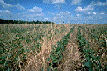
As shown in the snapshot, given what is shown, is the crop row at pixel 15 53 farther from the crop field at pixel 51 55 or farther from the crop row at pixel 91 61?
the crop row at pixel 91 61

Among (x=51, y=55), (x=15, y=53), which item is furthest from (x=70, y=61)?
(x=15, y=53)

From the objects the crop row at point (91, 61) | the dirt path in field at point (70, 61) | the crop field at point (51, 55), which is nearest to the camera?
the crop row at point (91, 61)

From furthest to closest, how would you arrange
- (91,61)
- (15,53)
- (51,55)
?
1. (15,53)
2. (51,55)
3. (91,61)

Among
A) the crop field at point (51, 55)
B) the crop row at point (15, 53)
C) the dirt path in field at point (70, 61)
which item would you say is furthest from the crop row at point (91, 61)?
the crop row at point (15, 53)

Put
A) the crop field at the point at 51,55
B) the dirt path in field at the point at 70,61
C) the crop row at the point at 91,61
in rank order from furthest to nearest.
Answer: the dirt path in field at the point at 70,61, the crop field at the point at 51,55, the crop row at the point at 91,61

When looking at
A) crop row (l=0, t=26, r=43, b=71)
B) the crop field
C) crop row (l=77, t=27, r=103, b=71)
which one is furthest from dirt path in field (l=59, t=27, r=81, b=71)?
Result: crop row (l=0, t=26, r=43, b=71)

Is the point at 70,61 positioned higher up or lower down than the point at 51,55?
lower down

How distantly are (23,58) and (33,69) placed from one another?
93cm

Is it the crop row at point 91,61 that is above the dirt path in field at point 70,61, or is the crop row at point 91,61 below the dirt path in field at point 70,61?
above

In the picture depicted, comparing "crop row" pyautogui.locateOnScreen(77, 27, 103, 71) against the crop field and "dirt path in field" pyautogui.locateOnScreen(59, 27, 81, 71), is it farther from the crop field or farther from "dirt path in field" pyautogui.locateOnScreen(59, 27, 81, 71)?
"dirt path in field" pyautogui.locateOnScreen(59, 27, 81, 71)

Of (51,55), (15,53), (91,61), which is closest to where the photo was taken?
(91,61)

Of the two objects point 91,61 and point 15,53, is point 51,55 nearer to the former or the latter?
point 91,61

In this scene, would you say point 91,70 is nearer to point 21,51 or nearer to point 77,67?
point 77,67

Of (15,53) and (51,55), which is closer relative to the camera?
(51,55)
